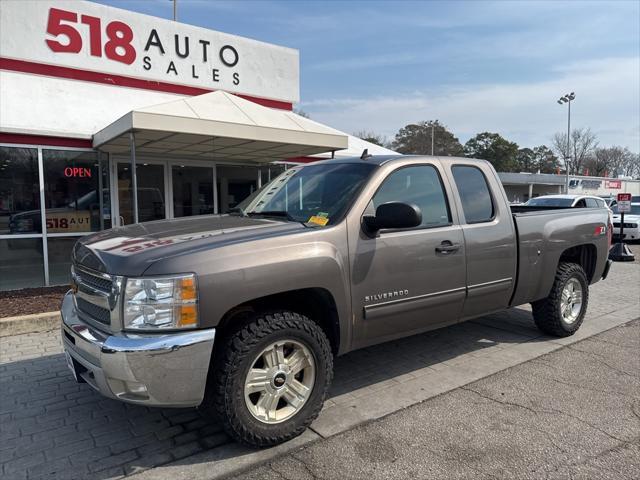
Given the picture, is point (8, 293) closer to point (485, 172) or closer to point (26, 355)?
point (26, 355)

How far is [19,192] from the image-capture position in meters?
8.62

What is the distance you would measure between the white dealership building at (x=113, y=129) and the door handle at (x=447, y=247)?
4.64 meters

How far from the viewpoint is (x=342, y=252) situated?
134 inches

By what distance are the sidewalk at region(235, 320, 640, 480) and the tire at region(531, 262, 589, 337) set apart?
959 mm

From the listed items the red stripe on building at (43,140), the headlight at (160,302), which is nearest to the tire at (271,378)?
the headlight at (160,302)

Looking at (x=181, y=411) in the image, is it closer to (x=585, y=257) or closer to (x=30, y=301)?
(x=30, y=301)

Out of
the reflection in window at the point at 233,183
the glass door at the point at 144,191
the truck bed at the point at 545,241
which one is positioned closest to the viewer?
the truck bed at the point at 545,241

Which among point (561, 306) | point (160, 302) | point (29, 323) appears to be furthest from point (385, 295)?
point (29, 323)

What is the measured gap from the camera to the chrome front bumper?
270cm

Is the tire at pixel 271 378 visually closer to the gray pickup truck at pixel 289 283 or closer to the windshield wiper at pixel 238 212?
the gray pickup truck at pixel 289 283

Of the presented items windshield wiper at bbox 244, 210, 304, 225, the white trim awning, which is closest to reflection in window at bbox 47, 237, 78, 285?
the white trim awning

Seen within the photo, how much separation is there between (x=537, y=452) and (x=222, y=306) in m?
2.26

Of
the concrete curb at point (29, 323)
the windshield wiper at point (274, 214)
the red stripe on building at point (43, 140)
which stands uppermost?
the red stripe on building at point (43, 140)

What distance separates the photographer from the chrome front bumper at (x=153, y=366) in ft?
8.86
